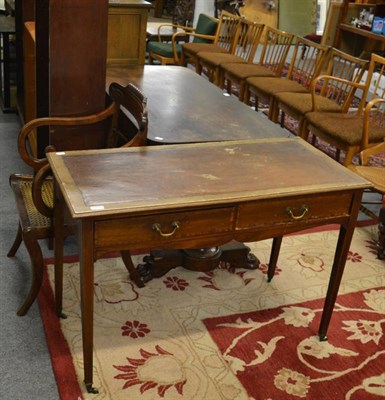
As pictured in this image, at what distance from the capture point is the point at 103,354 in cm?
225

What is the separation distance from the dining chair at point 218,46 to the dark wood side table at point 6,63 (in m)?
1.76

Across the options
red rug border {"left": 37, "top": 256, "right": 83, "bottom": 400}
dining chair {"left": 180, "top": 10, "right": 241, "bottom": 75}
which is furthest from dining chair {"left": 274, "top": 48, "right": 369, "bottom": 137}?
red rug border {"left": 37, "top": 256, "right": 83, "bottom": 400}

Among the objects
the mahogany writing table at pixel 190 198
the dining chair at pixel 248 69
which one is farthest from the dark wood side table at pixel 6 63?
the mahogany writing table at pixel 190 198

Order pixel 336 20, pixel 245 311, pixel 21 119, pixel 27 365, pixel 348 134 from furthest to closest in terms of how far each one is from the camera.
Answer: pixel 336 20 → pixel 21 119 → pixel 348 134 → pixel 245 311 → pixel 27 365

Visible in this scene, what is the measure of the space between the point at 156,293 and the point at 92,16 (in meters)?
1.29

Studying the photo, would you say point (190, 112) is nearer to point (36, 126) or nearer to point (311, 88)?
point (36, 126)

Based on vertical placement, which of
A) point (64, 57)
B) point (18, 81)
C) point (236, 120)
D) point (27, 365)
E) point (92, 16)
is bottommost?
point (27, 365)

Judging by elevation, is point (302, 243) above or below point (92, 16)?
below

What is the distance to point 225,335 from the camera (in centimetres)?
242

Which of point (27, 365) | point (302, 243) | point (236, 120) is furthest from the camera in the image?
point (302, 243)

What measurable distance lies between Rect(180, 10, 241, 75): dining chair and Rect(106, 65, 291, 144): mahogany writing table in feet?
6.84

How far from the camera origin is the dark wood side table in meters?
4.61

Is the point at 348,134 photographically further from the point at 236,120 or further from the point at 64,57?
the point at 64,57

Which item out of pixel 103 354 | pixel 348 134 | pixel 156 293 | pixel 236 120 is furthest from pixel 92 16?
→ pixel 348 134
